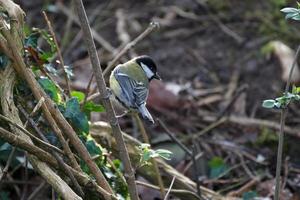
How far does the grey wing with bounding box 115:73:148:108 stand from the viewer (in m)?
3.23

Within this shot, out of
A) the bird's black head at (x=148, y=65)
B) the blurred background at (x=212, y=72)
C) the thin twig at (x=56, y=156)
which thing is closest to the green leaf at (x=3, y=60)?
A: the thin twig at (x=56, y=156)

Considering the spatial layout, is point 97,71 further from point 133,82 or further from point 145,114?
point 133,82

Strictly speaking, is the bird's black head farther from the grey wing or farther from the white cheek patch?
the grey wing

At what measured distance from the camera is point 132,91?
11.0 ft

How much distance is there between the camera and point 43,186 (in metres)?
3.23

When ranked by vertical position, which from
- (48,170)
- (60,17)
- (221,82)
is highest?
(48,170)

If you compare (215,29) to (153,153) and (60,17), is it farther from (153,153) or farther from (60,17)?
(153,153)

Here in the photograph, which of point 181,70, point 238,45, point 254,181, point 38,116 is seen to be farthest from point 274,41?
point 38,116

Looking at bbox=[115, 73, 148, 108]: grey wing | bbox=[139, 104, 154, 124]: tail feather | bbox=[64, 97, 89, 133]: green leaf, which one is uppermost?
bbox=[64, 97, 89, 133]: green leaf

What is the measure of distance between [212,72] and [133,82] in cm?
222

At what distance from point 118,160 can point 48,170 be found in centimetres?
76

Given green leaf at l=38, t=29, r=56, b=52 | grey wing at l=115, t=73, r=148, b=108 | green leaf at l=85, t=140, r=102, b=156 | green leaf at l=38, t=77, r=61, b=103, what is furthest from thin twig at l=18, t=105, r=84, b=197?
grey wing at l=115, t=73, r=148, b=108

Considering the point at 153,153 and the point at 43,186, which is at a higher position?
the point at 153,153

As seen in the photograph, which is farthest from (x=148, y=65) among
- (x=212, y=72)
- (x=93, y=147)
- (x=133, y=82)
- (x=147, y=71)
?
(x=212, y=72)
